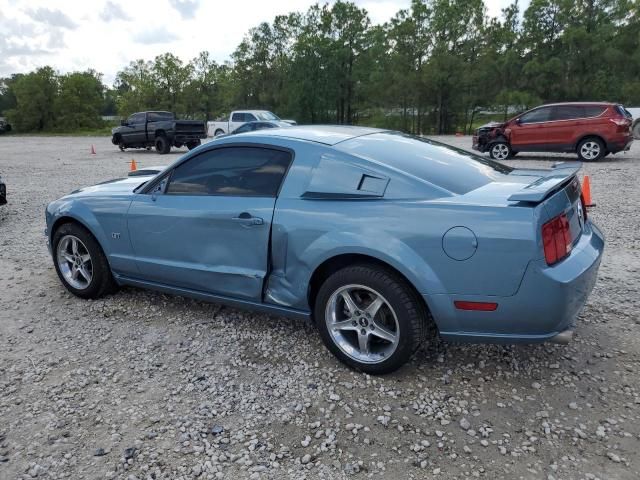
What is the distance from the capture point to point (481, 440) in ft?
8.58

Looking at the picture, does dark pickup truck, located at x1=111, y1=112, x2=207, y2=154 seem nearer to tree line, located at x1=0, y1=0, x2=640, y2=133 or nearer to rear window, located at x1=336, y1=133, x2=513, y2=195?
rear window, located at x1=336, y1=133, x2=513, y2=195

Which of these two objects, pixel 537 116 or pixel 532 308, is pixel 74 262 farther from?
pixel 537 116

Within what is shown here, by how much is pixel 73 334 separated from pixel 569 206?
3.63m

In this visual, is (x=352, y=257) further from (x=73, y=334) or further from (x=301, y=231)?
(x=73, y=334)

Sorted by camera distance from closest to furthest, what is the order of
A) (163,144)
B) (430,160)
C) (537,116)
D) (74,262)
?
(430,160) < (74,262) < (537,116) < (163,144)

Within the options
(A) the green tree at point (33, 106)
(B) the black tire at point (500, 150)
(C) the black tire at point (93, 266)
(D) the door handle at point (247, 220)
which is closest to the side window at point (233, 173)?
(D) the door handle at point (247, 220)

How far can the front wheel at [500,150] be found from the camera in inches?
582

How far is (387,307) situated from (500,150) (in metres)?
13.1

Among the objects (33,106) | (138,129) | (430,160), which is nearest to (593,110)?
(430,160)

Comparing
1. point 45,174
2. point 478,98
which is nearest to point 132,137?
point 45,174

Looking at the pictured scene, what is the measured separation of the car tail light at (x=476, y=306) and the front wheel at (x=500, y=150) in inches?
518

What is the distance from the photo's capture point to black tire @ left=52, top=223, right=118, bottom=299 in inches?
172

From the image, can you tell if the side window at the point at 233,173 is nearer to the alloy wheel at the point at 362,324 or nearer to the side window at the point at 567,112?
the alloy wheel at the point at 362,324

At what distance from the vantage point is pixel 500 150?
1488 centimetres
